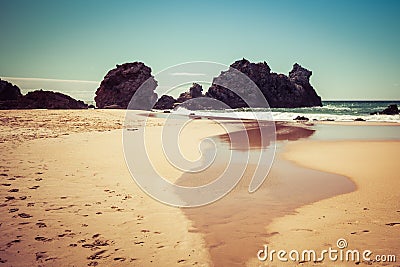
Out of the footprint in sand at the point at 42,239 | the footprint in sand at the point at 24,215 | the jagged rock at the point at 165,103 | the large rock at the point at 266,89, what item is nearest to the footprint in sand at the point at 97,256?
the footprint in sand at the point at 42,239

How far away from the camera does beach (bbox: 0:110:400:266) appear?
377cm

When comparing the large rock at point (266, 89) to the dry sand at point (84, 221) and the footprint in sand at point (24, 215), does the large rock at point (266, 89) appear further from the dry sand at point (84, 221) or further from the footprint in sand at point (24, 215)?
the footprint in sand at point (24, 215)

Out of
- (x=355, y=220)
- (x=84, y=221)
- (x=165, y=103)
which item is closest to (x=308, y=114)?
(x=165, y=103)

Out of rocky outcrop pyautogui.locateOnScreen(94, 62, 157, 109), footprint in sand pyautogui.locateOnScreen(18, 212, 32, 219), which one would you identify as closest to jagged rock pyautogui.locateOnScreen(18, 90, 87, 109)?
rocky outcrop pyautogui.locateOnScreen(94, 62, 157, 109)

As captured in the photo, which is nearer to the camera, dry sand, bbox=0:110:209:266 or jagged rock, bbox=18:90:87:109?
dry sand, bbox=0:110:209:266

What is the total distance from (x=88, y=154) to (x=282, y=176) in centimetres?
709

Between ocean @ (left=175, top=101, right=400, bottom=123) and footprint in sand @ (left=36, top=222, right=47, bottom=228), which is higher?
ocean @ (left=175, top=101, right=400, bottom=123)

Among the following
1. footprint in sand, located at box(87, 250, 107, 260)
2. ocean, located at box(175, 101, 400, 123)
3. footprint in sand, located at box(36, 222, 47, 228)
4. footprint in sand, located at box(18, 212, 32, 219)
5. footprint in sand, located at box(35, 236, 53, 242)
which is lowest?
footprint in sand, located at box(87, 250, 107, 260)

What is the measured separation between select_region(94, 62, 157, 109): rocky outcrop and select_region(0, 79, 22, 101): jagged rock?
25240 millimetres

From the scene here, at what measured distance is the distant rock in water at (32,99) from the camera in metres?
37.6

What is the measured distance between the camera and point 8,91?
39.8m

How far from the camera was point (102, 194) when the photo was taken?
238 inches

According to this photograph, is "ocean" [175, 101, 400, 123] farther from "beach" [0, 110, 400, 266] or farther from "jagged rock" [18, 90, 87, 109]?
"beach" [0, 110, 400, 266]

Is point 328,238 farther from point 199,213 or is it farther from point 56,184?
point 56,184
